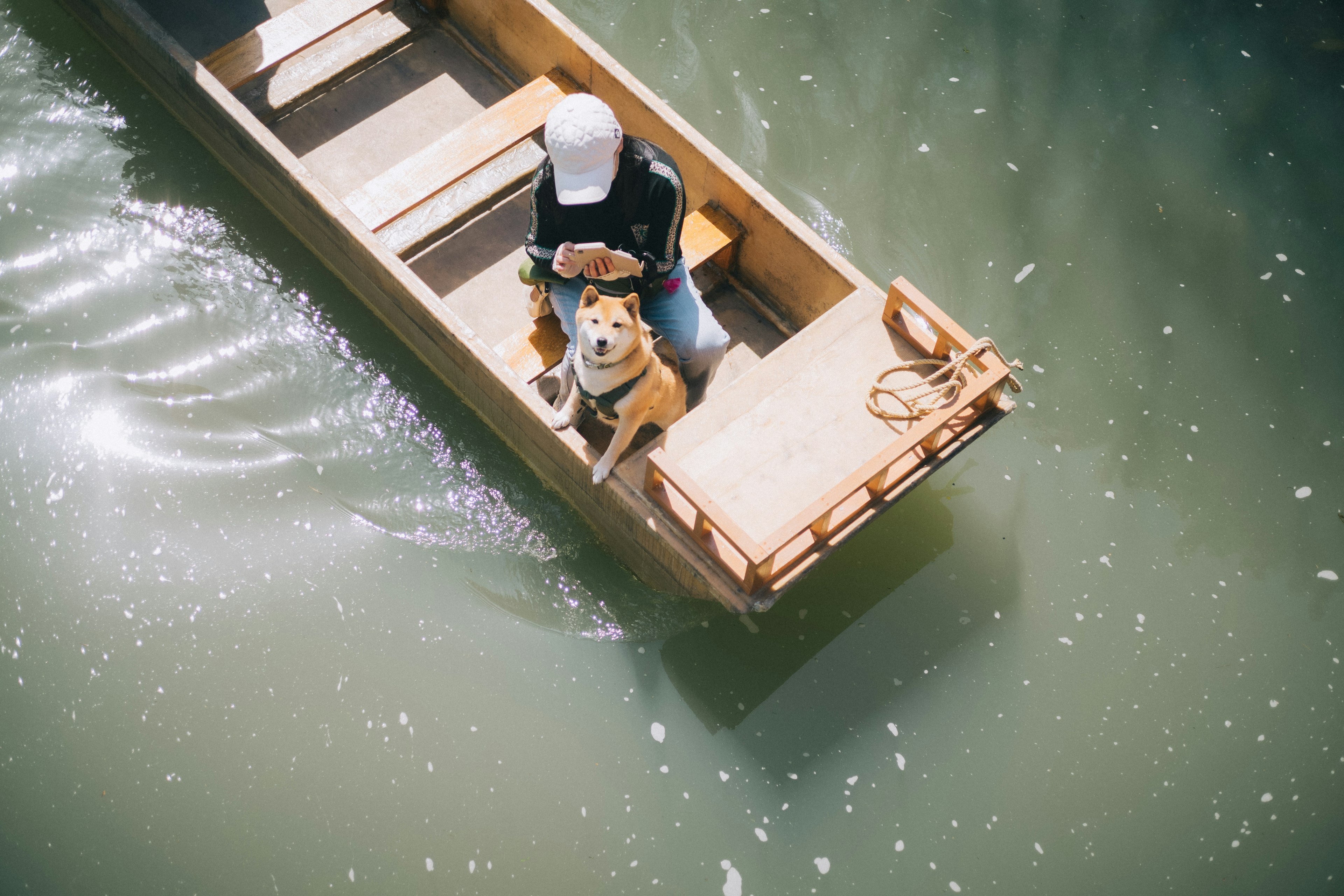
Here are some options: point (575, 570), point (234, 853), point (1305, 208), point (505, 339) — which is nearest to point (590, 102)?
point (505, 339)

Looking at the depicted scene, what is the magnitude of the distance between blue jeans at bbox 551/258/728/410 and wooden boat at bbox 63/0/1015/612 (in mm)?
173

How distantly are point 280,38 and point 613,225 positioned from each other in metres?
2.31

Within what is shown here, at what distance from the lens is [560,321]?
4.17 metres

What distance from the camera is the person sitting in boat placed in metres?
3.23

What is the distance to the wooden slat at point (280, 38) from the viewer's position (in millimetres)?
4672

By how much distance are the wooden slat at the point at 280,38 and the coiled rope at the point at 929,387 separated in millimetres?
3145

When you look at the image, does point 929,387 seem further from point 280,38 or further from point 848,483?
point 280,38

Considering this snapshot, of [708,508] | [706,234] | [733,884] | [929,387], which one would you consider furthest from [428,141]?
[733,884]

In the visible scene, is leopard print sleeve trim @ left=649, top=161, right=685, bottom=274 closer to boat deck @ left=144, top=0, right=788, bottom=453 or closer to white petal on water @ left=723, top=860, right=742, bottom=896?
boat deck @ left=144, top=0, right=788, bottom=453

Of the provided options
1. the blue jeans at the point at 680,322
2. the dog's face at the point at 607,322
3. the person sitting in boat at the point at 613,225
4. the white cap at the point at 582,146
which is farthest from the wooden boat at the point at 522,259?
the white cap at the point at 582,146

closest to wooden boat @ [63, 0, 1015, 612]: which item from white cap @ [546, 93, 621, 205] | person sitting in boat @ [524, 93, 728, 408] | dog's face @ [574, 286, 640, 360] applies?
person sitting in boat @ [524, 93, 728, 408]

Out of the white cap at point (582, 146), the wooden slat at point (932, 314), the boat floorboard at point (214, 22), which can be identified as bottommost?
the boat floorboard at point (214, 22)

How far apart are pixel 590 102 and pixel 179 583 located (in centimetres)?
290

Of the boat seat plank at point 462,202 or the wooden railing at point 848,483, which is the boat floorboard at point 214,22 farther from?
the wooden railing at point 848,483
